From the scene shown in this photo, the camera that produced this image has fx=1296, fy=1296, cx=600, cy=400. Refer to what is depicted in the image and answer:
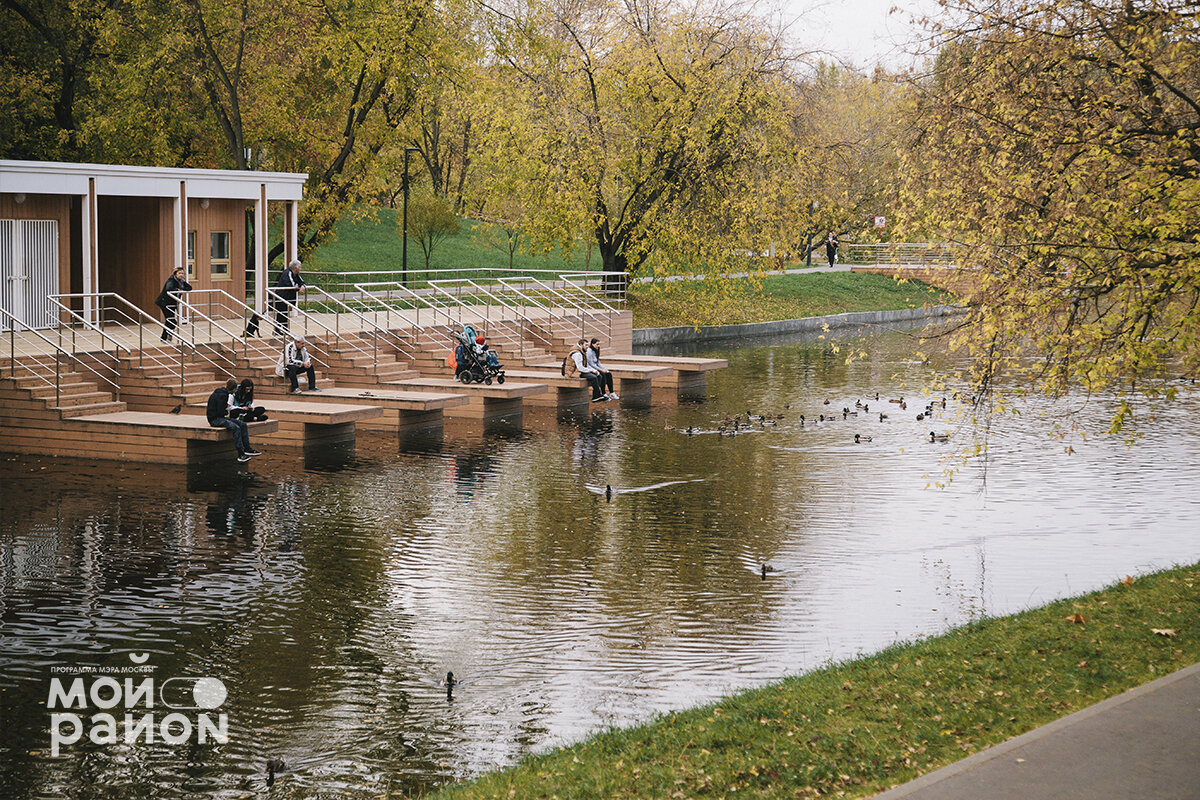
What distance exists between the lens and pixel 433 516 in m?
18.5

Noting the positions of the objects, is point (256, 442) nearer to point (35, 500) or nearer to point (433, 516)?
point (35, 500)

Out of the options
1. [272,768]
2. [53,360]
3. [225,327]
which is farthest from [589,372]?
[272,768]

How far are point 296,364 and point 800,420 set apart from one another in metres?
11.0

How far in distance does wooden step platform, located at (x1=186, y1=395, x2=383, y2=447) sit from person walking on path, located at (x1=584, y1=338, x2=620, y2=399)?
775cm

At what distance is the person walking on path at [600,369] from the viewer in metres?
31.7

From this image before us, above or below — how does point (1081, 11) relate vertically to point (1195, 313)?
above

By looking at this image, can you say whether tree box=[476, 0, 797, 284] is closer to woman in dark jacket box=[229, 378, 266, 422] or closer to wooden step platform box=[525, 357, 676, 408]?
wooden step platform box=[525, 357, 676, 408]

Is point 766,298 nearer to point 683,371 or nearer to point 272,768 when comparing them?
point 683,371

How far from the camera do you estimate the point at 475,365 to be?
29734 mm

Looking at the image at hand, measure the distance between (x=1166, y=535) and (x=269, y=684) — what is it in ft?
39.1

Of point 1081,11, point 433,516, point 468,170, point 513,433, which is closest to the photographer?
point 1081,11

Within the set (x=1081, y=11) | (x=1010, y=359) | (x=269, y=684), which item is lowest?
(x=269, y=684)

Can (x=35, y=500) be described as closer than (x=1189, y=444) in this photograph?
Yes

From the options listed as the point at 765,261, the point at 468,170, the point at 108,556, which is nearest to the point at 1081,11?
the point at 108,556
